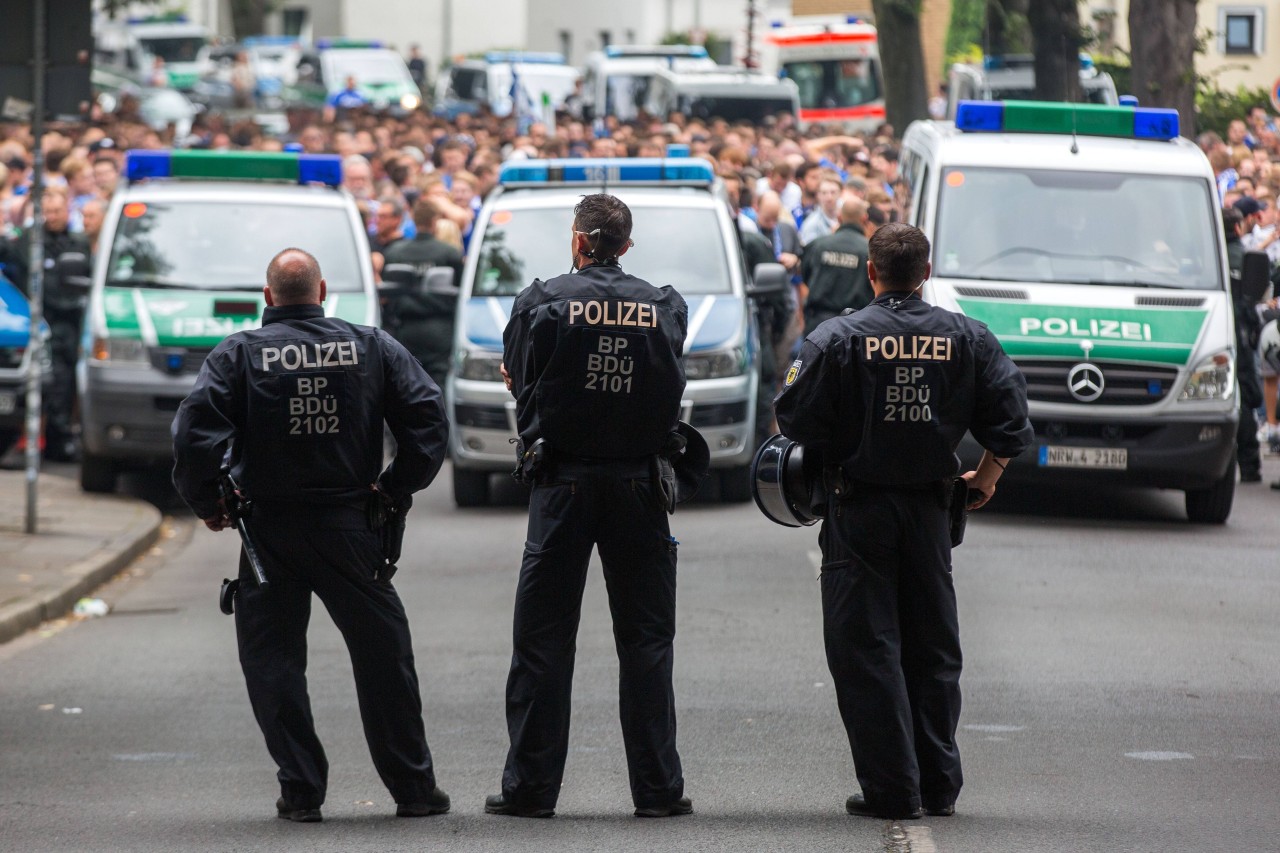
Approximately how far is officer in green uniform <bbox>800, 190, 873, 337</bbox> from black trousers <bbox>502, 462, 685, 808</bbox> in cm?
865

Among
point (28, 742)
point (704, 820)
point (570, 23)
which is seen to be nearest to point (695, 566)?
point (28, 742)

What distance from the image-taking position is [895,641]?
605 cm

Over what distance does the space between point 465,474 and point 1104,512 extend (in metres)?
4.11

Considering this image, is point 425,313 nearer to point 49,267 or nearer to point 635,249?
point 635,249

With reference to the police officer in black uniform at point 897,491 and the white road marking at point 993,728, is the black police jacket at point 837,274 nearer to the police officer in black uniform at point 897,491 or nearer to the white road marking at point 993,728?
the white road marking at point 993,728

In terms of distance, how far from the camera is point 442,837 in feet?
19.3

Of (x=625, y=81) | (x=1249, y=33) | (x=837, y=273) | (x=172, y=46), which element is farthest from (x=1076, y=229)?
(x=172, y=46)

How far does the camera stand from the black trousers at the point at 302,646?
6.05 meters

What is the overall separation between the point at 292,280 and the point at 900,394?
1769 mm

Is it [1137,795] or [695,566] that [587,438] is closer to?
[1137,795]

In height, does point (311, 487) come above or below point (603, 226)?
below

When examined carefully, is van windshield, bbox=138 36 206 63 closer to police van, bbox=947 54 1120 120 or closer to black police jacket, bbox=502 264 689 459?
police van, bbox=947 54 1120 120

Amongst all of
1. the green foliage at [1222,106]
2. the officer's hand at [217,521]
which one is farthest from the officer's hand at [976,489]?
the green foliage at [1222,106]

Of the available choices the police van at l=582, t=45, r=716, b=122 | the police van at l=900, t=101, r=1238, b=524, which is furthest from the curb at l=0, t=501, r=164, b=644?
the police van at l=582, t=45, r=716, b=122
